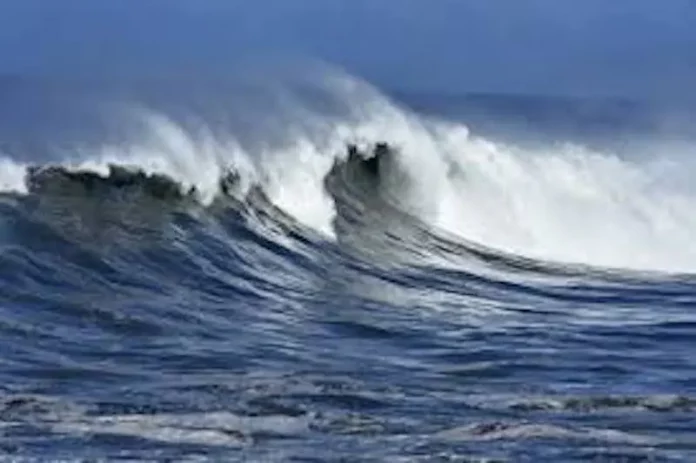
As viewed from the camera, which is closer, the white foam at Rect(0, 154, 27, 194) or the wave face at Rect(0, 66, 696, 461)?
the wave face at Rect(0, 66, 696, 461)

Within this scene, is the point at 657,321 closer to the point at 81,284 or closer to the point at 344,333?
the point at 344,333

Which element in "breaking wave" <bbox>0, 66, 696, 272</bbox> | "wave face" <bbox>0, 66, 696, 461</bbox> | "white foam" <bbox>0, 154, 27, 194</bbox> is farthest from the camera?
"breaking wave" <bbox>0, 66, 696, 272</bbox>

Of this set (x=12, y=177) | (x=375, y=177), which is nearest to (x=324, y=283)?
(x=12, y=177)

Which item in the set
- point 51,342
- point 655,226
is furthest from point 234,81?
point 51,342

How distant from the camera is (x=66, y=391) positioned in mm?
12469

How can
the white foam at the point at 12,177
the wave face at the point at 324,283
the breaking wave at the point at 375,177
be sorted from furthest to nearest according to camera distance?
1. the breaking wave at the point at 375,177
2. the white foam at the point at 12,177
3. the wave face at the point at 324,283

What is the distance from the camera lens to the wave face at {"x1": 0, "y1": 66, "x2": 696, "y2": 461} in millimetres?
11656

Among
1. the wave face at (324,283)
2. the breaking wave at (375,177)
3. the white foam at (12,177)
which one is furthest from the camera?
the breaking wave at (375,177)

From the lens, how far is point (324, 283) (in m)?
19.3

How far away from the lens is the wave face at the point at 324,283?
459 inches

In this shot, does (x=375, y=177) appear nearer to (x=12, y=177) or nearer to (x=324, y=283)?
(x=12, y=177)

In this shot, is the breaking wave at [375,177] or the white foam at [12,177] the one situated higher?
the breaking wave at [375,177]

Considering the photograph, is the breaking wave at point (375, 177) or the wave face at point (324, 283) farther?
the breaking wave at point (375, 177)

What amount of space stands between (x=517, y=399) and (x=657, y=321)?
4.94 metres
